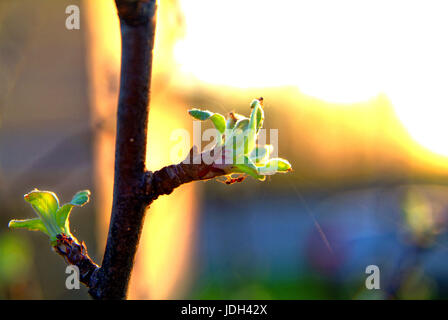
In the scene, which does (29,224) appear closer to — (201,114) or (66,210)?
(66,210)

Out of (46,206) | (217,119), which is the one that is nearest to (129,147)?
(217,119)

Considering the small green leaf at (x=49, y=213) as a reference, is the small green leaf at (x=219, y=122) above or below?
above

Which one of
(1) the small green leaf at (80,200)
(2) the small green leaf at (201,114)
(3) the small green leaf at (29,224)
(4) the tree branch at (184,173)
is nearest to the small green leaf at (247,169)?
(4) the tree branch at (184,173)

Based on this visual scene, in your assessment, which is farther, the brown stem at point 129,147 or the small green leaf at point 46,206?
the small green leaf at point 46,206

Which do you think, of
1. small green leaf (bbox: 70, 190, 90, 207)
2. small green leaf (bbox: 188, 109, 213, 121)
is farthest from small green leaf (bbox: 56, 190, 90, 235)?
small green leaf (bbox: 188, 109, 213, 121)

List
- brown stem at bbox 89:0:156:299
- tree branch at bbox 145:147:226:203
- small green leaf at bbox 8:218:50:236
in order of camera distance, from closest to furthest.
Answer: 1. brown stem at bbox 89:0:156:299
2. tree branch at bbox 145:147:226:203
3. small green leaf at bbox 8:218:50:236

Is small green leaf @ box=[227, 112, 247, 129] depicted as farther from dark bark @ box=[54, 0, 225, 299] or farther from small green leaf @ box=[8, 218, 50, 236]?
small green leaf @ box=[8, 218, 50, 236]

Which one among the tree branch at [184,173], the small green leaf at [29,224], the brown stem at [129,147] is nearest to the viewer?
the brown stem at [129,147]

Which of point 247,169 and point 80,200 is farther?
point 80,200

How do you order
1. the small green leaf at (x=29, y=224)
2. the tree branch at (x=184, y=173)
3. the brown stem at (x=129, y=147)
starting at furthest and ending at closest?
1. the small green leaf at (x=29, y=224)
2. the tree branch at (x=184, y=173)
3. the brown stem at (x=129, y=147)

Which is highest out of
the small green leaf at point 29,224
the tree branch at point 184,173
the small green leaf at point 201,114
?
the small green leaf at point 201,114

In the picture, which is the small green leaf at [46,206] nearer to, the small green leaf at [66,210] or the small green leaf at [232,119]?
the small green leaf at [66,210]
